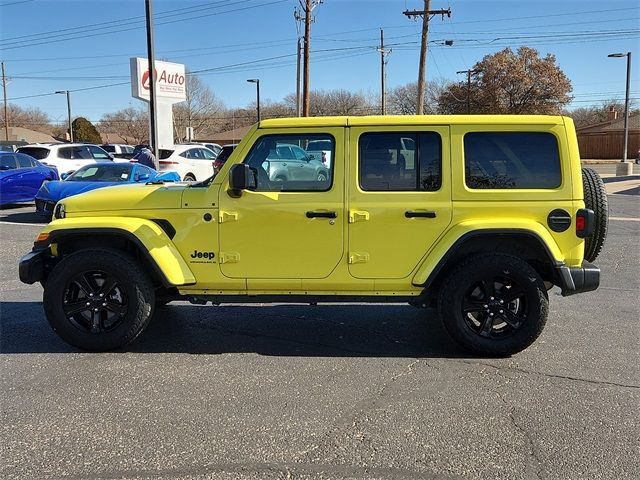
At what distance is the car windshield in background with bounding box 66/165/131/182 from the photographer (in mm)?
12430

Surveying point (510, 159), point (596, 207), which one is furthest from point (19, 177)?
point (596, 207)

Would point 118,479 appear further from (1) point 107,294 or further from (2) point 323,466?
(1) point 107,294

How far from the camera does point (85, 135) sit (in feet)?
219

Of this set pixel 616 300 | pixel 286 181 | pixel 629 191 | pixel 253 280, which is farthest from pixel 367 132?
pixel 629 191

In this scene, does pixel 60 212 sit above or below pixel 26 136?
below

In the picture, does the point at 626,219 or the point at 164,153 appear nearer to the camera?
the point at 626,219

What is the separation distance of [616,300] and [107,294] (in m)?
5.27

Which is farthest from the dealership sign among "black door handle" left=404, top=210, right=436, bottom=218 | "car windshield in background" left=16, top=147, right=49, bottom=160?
"black door handle" left=404, top=210, right=436, bottom=218

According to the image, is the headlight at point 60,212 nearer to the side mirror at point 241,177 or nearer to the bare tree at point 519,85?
the side mirror at point 241,177

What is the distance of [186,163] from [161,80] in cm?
485

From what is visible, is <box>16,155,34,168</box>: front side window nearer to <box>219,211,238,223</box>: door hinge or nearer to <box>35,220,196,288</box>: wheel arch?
<box>35,220,196,288</box>: wheel arch

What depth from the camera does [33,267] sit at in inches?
181

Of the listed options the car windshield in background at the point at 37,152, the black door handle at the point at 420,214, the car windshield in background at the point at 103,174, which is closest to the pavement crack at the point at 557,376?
the black door handle at the point at 420,214

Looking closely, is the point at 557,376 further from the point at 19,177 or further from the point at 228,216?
the point at 19,177
